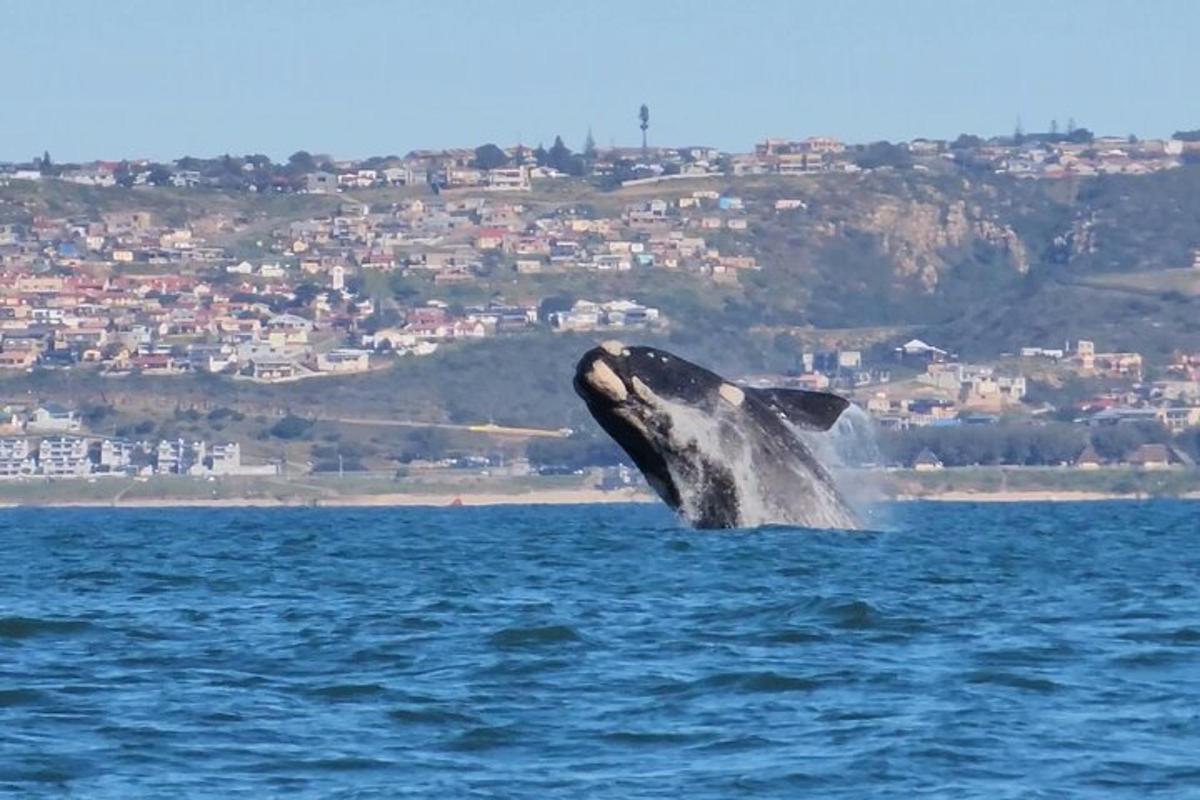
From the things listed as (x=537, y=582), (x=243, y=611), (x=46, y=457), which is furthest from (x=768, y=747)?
(x=46, y=457)

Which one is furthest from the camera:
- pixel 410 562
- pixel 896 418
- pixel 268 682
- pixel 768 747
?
pixel 896 418

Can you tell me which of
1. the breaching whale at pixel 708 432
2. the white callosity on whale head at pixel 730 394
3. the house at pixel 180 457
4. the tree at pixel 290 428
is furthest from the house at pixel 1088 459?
the white callosity on whale head at pixel 730 394

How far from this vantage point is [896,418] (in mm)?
198750

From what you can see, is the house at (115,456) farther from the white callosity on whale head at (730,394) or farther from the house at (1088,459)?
the white callosity on whale head at (730,394)

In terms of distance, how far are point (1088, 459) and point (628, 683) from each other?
559 ft

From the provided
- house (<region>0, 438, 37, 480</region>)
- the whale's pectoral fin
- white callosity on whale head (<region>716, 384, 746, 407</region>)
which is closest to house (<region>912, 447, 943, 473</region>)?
house (<region>0, 438, 37, 480</region>)

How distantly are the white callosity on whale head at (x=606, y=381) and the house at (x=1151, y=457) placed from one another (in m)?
162

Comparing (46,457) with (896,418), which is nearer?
(46,457)

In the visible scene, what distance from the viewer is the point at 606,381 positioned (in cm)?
2552

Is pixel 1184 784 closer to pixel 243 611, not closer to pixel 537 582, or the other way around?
pixel 243 611

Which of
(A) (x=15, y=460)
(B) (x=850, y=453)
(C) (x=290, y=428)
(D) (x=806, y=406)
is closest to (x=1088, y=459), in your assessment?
(C) (x=290, y=428)

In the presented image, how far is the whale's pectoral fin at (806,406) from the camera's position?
2630 cm

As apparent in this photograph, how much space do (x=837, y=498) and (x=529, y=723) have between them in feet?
38.3

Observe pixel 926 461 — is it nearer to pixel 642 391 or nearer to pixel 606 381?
pixel 642 391
